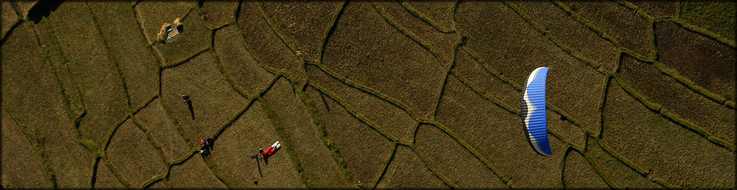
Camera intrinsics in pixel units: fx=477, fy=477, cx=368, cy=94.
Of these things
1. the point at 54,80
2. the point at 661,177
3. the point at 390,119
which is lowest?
the point at 661,177

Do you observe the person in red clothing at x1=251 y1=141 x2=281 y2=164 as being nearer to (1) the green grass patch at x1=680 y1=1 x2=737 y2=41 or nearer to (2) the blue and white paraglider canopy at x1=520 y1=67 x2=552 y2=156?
(2) the blue and white paraglider canopy at x1=520 y1=67 x2=552 y2=156

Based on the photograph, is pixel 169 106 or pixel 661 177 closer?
pixel 661 177

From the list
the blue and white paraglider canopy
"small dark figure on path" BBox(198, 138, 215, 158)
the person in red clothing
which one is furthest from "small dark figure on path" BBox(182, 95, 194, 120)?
the blue and white paraglider canopy

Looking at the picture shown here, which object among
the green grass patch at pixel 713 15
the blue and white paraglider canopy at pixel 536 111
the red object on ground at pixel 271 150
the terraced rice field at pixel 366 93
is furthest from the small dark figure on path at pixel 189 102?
the green grass patch at pixel 713 15

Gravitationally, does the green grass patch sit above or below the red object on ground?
above

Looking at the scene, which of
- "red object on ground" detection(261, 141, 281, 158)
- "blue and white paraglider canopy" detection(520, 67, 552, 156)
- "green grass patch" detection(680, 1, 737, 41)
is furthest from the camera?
"red object on ground" detection(261, 141, 281, 158)

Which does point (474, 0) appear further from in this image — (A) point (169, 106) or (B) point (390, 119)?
(A) point (169, 106)

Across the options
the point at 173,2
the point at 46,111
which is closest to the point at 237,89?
the point at 173,2

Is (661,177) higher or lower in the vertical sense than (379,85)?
lower
